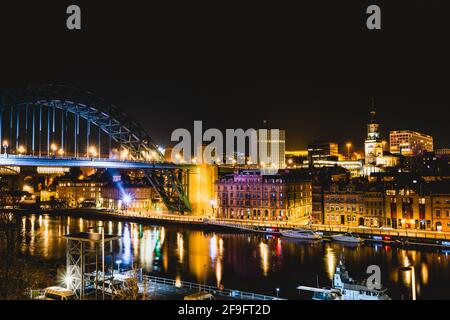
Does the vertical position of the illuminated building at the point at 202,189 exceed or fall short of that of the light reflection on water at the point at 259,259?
it exceeds it

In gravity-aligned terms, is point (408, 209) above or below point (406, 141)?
below

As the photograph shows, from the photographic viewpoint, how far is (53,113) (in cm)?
3422

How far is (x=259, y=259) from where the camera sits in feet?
67.4

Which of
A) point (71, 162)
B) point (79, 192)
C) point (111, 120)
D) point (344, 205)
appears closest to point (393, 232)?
point (344, 205)

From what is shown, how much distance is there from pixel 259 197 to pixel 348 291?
1839 cm

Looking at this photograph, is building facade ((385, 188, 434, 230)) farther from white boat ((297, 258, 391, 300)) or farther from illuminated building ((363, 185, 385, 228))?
white boat ((297, 258, 391, 300))

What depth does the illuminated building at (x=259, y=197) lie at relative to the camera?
31.8m

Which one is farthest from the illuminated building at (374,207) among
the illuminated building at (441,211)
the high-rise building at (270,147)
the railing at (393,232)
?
the high-rise building at (270,147)

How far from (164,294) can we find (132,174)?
5537 cm

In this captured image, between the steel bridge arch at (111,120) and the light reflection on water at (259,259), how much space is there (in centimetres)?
951

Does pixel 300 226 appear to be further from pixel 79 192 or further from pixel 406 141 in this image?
pixel 406 141

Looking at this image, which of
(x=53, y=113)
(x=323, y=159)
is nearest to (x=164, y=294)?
(x=53, y=113)

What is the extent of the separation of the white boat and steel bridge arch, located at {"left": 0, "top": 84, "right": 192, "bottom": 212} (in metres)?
24.3

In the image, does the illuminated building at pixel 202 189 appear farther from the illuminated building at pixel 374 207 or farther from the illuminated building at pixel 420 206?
the illuminated building at pixel 420 206
